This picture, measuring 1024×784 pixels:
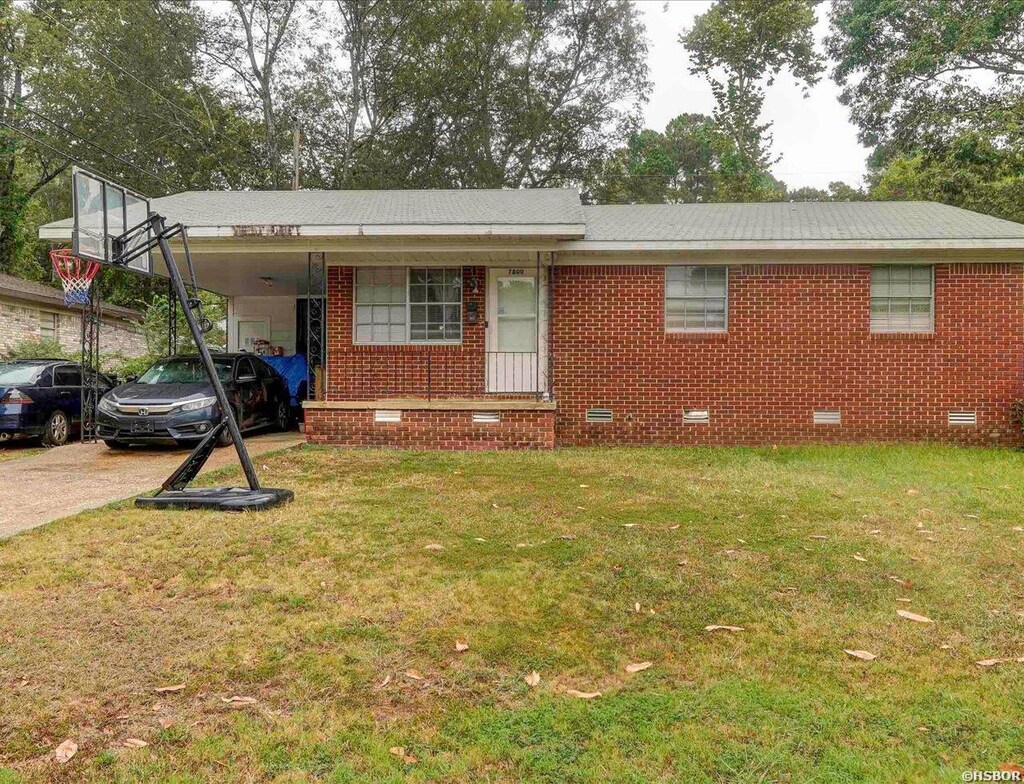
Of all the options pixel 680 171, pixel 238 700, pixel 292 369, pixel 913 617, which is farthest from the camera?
pixel 680 171

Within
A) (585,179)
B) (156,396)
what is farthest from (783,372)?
(585,179)

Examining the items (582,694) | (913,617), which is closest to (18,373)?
(582,694)

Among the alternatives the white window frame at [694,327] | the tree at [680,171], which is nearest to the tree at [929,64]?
the tree at [680,171]

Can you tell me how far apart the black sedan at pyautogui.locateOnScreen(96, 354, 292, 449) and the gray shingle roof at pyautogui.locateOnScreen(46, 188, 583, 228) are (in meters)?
2.18

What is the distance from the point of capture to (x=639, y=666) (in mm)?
2738

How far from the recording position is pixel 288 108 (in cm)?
2564

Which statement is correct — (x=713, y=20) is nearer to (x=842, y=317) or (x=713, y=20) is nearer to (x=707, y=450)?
(x=842, y=317)

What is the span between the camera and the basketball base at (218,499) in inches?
209

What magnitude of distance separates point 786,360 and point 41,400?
11450mm

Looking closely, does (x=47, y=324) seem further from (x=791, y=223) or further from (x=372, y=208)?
(x=791, y=223)

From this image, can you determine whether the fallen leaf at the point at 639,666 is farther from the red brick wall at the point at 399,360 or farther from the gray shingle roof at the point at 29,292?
the gray shingle roof at the point at 29,292

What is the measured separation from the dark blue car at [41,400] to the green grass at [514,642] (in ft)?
20.5

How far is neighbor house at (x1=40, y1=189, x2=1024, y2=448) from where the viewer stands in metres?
9.41

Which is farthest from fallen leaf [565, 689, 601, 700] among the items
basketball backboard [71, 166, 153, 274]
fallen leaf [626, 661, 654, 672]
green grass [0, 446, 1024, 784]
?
basketball backboard [71, 166, 153, 274]
